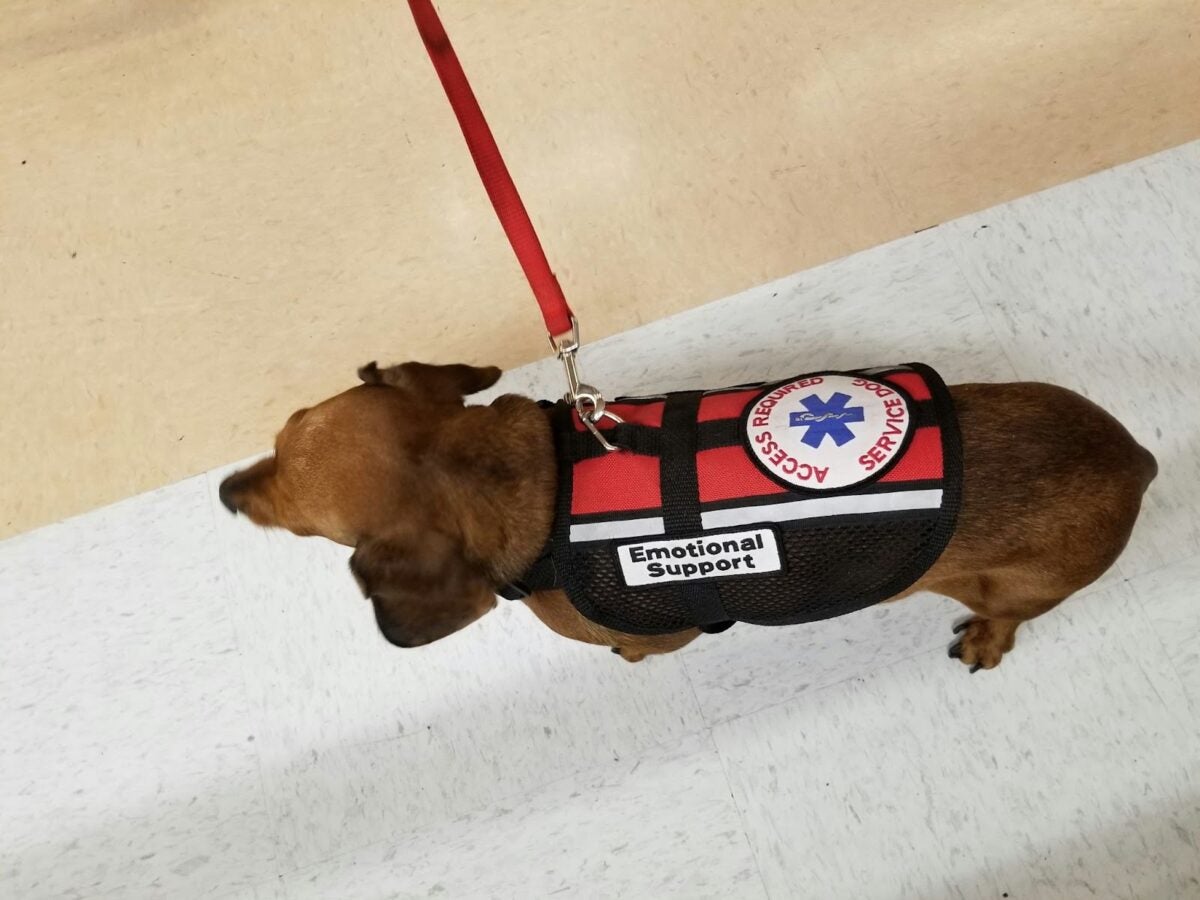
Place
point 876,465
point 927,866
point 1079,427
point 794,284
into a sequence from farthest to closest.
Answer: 1. point 794,284
2. point 927,866
3. point 1079,427
4. point 876,465

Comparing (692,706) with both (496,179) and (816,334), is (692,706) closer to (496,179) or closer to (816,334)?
(816,334)

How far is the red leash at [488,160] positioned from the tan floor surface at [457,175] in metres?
1.20

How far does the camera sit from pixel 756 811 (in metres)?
2.59

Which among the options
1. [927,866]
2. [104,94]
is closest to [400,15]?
[104,94]

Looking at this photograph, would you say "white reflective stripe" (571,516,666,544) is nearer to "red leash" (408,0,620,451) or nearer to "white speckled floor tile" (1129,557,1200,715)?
"red leash" (408,0,620,451)

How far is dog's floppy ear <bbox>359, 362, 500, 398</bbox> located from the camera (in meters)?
2.13

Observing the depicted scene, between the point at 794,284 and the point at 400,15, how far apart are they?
6.40 feet

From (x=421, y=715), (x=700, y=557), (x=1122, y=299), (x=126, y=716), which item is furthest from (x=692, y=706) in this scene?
(x=1122, y=299)

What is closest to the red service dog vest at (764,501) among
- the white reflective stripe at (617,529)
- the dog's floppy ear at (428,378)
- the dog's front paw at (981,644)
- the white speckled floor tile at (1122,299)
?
the white reflective stripe at (617,529)

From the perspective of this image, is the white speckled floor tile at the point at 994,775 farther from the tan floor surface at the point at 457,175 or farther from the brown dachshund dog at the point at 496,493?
the tan floor surface at the point at 457,175

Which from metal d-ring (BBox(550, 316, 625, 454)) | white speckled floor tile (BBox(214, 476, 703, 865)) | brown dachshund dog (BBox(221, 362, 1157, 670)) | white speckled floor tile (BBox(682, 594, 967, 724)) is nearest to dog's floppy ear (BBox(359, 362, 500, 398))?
brown dachshund dog (BBox(221, 362, 1157, 670))

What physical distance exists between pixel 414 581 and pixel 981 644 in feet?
5.51

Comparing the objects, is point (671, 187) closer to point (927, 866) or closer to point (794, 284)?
point (794, 284)

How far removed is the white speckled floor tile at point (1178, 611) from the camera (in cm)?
256
